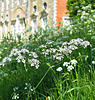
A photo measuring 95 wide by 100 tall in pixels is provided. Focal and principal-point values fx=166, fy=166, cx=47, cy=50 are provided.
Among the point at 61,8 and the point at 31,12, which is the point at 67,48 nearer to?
the point at 61,8

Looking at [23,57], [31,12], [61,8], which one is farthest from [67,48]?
[31,12]

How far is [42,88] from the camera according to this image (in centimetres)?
239

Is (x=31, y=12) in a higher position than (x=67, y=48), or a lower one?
higher

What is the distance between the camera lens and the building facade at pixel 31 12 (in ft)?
45.3

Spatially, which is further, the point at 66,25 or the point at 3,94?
the point at 66,25

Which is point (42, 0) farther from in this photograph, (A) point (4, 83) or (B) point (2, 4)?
(A) point (4, 83)

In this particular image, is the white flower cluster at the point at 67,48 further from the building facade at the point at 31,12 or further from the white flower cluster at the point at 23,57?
the building facade at the point at 31,12

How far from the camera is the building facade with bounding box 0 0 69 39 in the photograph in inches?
543

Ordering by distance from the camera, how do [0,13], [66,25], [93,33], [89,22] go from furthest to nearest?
[0,13]
[66,25]
[89,22]
[93,33]

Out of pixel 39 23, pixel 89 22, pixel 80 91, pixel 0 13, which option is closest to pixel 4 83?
pixel 80 91

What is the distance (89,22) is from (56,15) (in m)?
9.46

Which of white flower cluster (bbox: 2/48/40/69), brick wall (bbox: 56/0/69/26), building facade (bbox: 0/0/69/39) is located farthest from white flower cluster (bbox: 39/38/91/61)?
brick wall (bbox: 56/0/69/26)

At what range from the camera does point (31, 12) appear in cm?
1669

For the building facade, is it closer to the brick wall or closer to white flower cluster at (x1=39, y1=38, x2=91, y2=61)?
the brick wall
